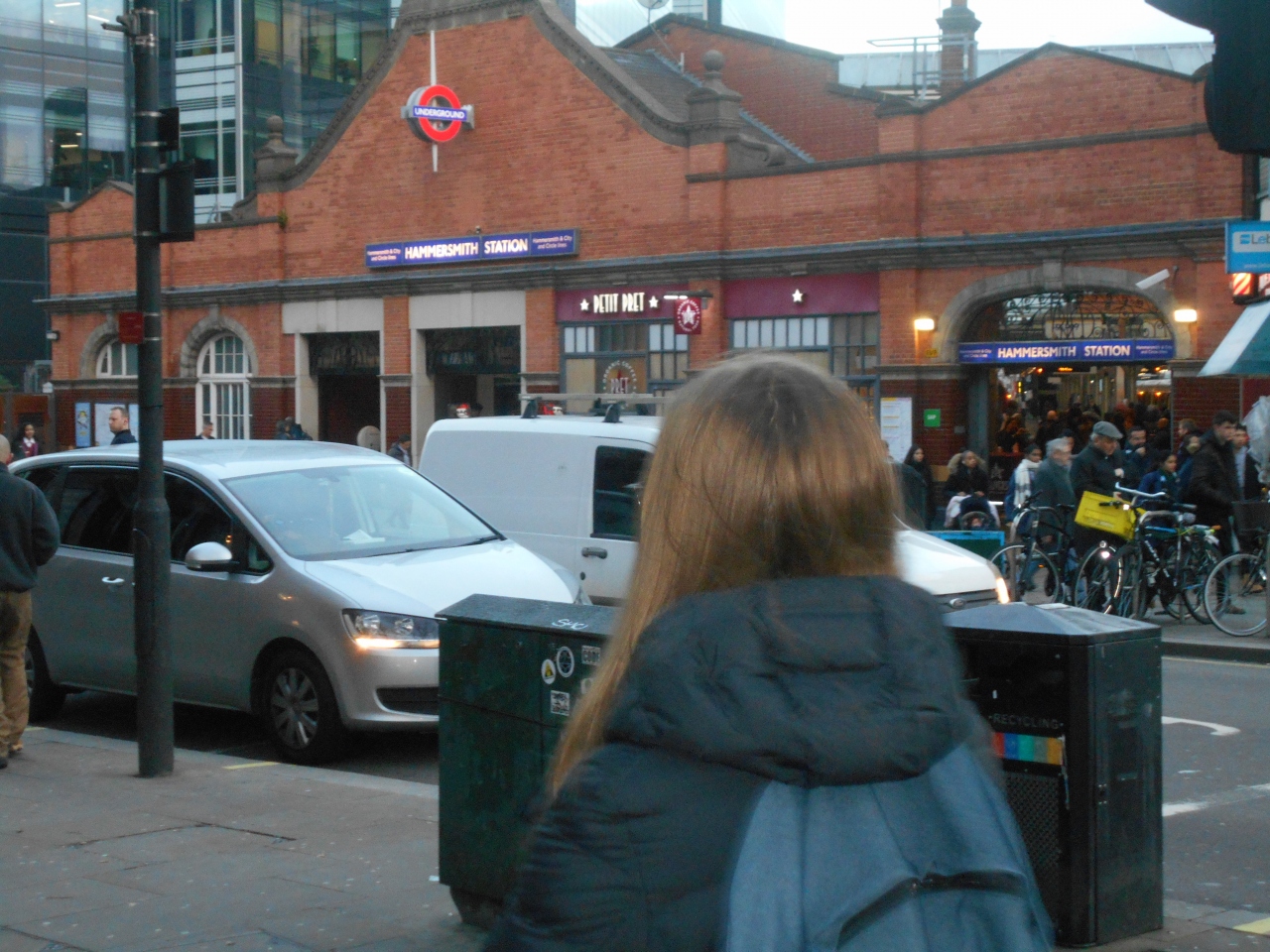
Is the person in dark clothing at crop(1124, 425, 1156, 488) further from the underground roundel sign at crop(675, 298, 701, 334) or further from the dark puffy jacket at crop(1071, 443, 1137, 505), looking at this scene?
the underground roundel sign at crop(675, 298, 701, 334)

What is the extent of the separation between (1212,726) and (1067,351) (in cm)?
1430

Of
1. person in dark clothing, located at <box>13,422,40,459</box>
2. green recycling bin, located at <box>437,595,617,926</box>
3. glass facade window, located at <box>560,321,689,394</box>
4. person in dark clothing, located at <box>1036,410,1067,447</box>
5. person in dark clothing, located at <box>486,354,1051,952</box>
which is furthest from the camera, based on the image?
person in dark clothing, located at <box>13,422,40,459</box>

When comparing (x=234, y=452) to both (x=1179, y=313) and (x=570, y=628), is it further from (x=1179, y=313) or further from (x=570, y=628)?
(x=1179, y=313)

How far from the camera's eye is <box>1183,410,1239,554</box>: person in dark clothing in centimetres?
1557

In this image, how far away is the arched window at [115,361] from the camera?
36.4m

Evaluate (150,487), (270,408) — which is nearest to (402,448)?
(270,408)

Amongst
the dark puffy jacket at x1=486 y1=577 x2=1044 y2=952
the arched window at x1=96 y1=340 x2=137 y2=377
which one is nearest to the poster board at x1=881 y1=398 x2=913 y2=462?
the arched window at x1=96 y1=340 x2=137 y2=377

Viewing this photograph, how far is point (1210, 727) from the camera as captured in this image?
9.34 m

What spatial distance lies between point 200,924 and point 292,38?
4877 centimetres

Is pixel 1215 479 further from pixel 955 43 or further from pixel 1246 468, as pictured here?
pixel 955 43

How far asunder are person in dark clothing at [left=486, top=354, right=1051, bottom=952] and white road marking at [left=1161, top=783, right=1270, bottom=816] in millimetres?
6037

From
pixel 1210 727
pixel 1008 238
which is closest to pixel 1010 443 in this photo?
pixel 1008 238

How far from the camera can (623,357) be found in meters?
28.1

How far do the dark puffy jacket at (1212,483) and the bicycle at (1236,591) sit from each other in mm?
1388
